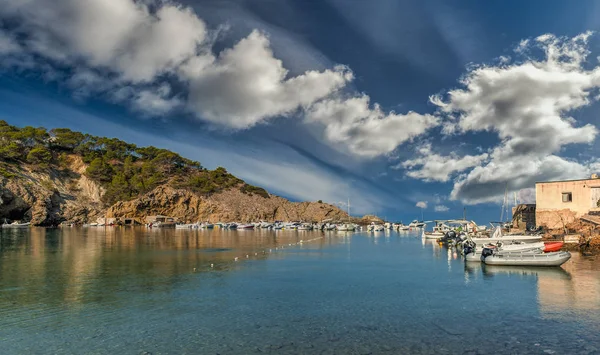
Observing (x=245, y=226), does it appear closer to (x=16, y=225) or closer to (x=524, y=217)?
(x=16, y=225)

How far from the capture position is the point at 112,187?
460ft

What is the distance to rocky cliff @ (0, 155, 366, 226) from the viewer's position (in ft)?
362

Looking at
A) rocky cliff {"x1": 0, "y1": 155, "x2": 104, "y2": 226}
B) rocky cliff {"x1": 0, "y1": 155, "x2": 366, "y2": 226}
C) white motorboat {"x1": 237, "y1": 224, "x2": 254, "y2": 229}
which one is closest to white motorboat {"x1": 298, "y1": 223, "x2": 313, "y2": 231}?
white motorboat {"x1": 237, "y1": 224, "x2": 254, "y2": 229}

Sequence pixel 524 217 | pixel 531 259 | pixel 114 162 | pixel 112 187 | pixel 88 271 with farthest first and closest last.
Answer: pixel 114 162 → pixel 112 187 → pixel 524 217 → pixel 531 259 → pixel 88 271

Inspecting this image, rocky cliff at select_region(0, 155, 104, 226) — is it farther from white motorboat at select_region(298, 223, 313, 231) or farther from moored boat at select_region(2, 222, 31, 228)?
white motorboat at select_region(298, 223, 313, 231)

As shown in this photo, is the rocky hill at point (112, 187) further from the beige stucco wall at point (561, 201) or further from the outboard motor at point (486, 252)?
the outboard motor at point (486, 252)

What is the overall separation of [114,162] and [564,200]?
145550 mm

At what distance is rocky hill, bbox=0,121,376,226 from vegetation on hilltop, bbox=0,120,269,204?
0.87ft

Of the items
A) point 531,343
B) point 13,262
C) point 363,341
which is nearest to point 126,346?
point 363,341

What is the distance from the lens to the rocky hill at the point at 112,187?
382ft

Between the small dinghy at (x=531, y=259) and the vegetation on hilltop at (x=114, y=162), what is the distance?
12500 centimetres

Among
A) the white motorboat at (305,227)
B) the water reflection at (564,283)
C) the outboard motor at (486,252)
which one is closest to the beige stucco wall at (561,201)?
the water reflection at (564,283)

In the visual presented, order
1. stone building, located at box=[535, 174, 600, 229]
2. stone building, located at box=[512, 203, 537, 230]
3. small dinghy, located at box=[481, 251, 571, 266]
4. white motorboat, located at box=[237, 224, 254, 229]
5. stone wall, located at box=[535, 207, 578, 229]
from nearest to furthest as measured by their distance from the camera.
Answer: small dinghy, located at box=[481, 251, 571, 266], stone building, located at box=[535, 174, 600, 229], stone wall, located at box=[535, 207, 578, 229], stone building, located at box=[512, 203, 537, 230], white motorboat, located at box=[237, 224, 254, 229]

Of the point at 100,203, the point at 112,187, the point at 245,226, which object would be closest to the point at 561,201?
the point at 245,226
